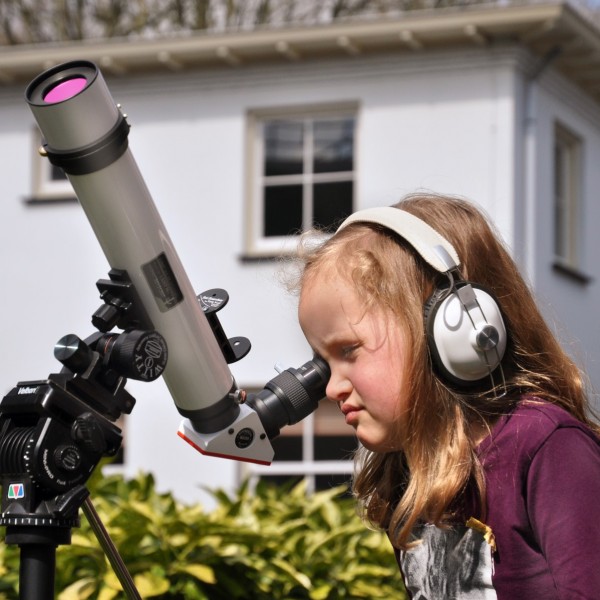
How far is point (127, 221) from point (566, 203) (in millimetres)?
11443

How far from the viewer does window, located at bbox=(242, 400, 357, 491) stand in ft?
39.8

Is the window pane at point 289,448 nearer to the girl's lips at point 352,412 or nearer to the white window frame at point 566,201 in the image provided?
the white window frame at point 566,201

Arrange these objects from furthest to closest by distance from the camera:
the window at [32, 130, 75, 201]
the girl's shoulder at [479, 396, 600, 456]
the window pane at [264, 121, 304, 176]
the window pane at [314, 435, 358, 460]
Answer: the window at [32, 130, 75, 201]
the window pane at [264, 121, 304, 176]
the window pane at [314, 435, 358, 460]
the girl's shoulder at [479, 396, 600, 456]

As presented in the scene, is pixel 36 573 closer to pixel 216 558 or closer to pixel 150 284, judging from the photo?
pixel 150 284

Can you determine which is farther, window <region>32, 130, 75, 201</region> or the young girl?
window <region>32, 130, 75, 201</region>

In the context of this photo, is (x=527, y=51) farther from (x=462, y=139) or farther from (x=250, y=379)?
(x=250, y=379)

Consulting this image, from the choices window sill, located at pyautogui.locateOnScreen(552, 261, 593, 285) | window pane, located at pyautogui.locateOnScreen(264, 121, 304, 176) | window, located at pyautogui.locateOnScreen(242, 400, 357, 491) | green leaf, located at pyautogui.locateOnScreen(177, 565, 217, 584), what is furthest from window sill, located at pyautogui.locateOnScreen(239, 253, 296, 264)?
green leaf, located at pyautogui.locateOnScreen(177, 565, 217, 584)

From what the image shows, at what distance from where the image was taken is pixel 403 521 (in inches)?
92.7

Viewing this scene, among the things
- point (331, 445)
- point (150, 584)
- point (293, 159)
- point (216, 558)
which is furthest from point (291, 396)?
point (293, 159)

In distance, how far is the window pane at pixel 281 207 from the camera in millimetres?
12609

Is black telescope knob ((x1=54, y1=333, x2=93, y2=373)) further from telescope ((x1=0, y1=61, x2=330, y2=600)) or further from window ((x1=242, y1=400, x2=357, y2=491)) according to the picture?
window ((x1=242, y1=400, x2=357, y2=491))

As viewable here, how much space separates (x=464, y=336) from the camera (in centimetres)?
219

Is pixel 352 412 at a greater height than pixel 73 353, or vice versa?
pixel 73 353

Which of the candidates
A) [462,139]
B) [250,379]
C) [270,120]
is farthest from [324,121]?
[250,379]
